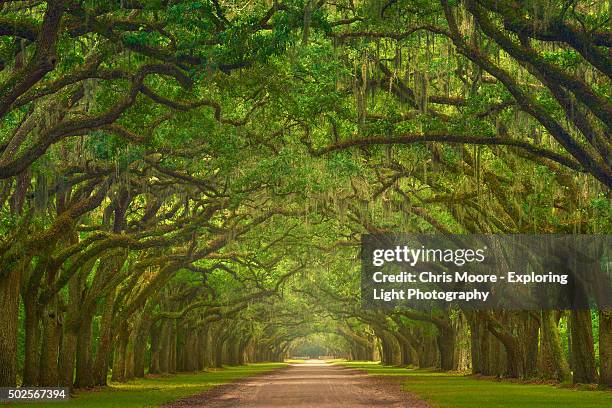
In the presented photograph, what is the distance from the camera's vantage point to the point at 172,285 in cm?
6406

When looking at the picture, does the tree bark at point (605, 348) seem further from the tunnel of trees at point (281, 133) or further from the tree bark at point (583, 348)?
the tree bark at point (583, 348)

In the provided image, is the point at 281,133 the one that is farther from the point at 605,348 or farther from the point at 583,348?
the point at 583,348

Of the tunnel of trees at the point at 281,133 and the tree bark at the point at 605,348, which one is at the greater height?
the tunnel of trees at the point at 281,133

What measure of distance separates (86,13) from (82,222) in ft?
80.8

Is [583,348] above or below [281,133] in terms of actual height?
below

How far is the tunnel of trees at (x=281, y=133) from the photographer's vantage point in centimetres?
1647

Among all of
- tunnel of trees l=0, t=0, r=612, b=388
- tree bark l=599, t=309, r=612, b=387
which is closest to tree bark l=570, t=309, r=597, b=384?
tunnel of trees l=0, t=0, r=612, b=388

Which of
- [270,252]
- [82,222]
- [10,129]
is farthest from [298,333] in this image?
[10,129]

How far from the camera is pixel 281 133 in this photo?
28.3 m

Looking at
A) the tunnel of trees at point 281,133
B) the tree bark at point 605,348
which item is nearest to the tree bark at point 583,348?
the tunnel of trees at point 281,133

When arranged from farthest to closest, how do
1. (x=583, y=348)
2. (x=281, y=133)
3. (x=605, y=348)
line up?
(x=583, y=348), (x=605, y=348), (x=281, y=133)

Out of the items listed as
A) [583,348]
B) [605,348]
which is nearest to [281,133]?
[605,348]

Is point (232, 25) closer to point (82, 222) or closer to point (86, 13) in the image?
point (86, 13)

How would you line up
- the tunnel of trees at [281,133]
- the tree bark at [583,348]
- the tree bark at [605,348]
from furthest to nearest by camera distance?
the tree bark at [583,348]
the tree bark at [605,348]
the tunnel of trees at [281,133]
